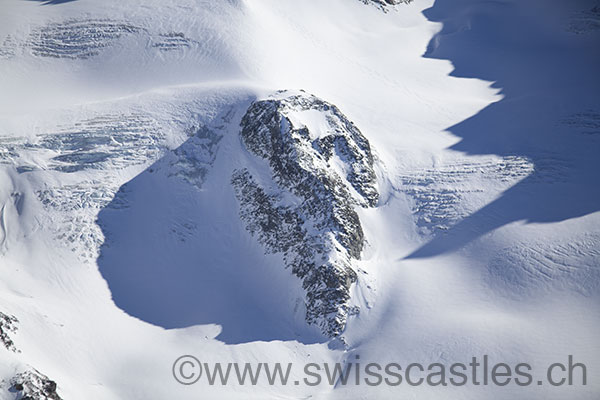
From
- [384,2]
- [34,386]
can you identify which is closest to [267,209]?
[34,386]

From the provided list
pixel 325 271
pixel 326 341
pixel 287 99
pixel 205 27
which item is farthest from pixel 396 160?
pixel 205 27

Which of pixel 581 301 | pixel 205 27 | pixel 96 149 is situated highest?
pixel 205 27

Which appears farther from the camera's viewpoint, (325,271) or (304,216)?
(304,216)

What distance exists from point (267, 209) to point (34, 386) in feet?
58.5

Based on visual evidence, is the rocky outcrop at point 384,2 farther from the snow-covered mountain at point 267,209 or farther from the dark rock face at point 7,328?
the dark rock face at point 7,328

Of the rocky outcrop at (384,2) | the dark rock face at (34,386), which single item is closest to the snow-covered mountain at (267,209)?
the dark rock face at (34,386)

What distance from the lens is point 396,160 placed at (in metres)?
46.6

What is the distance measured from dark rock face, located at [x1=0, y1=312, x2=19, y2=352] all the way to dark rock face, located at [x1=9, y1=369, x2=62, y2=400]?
2.11 metres

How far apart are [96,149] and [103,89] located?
7.87 m

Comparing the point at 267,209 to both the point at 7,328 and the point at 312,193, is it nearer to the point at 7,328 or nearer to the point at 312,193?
the point at 312,193

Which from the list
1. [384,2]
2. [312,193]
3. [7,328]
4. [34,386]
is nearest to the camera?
[34,386]

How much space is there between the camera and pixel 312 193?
4000 centimetres

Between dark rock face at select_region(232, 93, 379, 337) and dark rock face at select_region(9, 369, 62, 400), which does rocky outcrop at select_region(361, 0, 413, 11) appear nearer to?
dark rock face at select_region(232, 93, 379, 337)

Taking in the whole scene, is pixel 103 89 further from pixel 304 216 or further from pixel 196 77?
pixel 304 216
